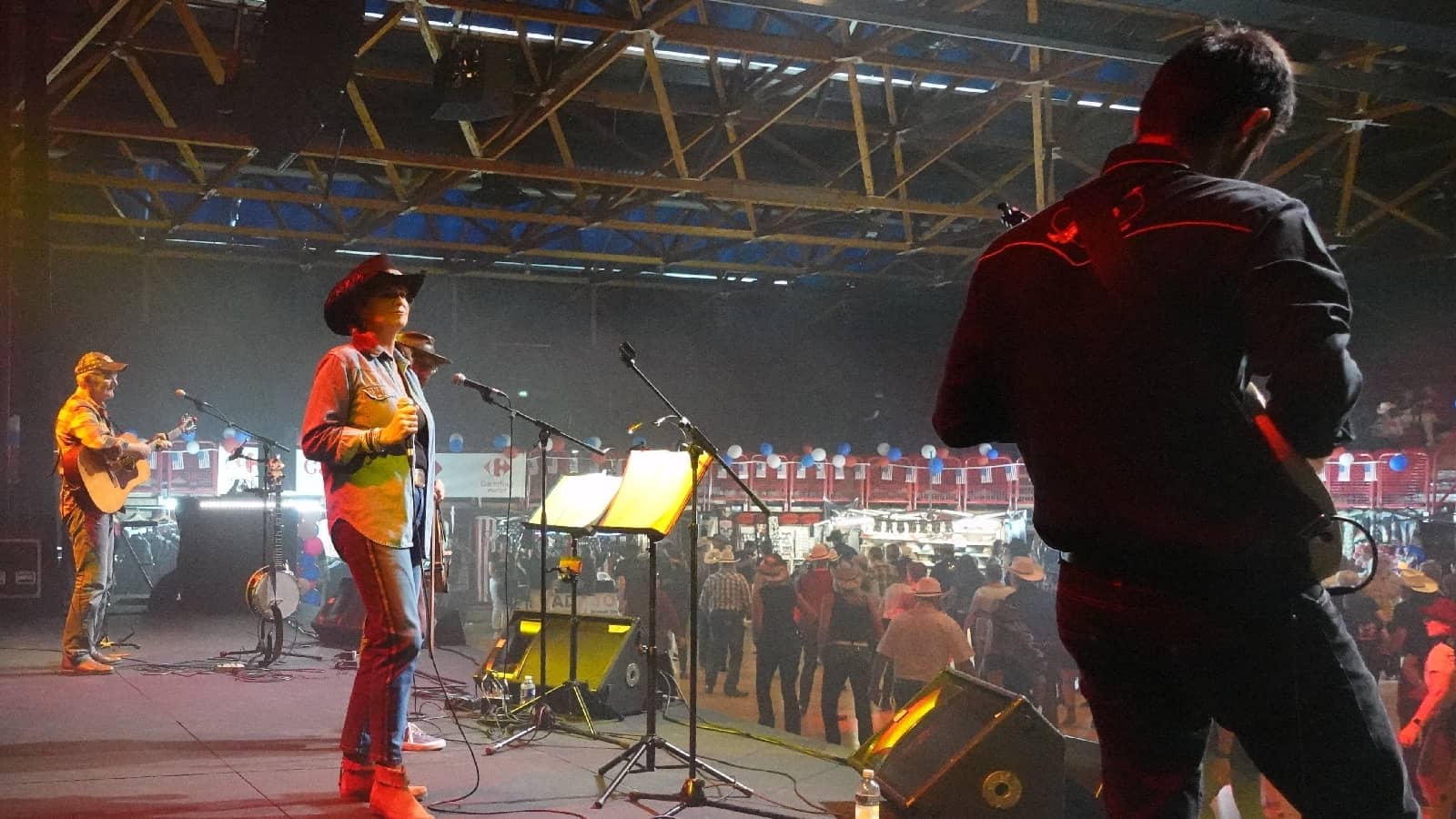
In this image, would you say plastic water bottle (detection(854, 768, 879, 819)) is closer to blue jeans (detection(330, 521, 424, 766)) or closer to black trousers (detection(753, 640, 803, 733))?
blue jeans (detection(330, 521, 424, 766))

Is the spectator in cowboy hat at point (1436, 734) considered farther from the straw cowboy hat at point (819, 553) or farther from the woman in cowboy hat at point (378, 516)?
the straw cowboy hat at point (819, 553)

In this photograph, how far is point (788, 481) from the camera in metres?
18.8

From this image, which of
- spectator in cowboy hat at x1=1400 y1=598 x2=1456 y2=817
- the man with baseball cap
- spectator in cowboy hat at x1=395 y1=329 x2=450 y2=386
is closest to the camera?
spectator in cowboy hat at x1=395 y1=329 x2=450 y2=386

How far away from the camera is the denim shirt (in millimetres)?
4125

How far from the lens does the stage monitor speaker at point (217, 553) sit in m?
13.1

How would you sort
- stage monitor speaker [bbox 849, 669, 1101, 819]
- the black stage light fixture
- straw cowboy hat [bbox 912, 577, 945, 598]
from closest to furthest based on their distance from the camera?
stage monitor speaker [bbox 849, 669, 1101, 819] → the black stage light fixture → straw cowboy hat [bbox 912, 577, 945, 598]

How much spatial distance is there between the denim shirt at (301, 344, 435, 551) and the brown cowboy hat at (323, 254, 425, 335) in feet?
0.60

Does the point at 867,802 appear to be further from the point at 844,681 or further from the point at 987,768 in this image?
the point at 844,681

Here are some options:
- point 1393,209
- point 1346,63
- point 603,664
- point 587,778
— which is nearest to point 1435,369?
point 1393,209

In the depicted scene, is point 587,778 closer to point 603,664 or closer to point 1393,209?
point 603,664

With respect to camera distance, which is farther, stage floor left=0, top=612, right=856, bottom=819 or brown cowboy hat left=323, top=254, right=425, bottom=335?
stage floor left=0, top=612, right=856, bottom=819

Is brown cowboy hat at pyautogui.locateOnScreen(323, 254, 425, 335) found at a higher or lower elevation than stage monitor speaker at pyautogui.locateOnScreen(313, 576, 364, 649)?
higher

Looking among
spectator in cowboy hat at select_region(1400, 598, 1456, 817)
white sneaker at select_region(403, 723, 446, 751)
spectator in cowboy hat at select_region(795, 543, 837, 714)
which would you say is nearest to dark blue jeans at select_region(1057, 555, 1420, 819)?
white sneaker at select_region(403, 723, 446, 751)

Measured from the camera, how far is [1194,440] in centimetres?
169
